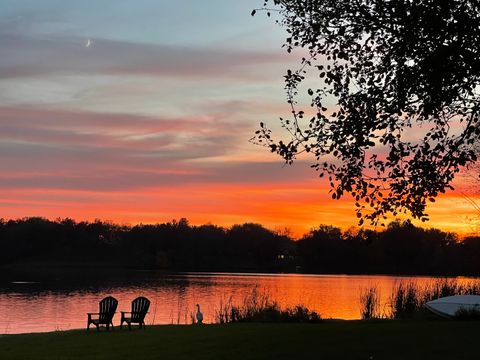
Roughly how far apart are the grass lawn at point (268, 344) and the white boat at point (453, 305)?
399 centimetres

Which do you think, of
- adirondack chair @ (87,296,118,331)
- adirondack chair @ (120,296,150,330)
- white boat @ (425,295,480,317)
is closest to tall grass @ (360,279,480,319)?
white boat @ (425,295,480,317)

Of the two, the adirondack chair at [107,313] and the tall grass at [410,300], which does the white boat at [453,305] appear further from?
the adirondack chair at [107,313]

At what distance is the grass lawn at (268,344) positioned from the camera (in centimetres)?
1237

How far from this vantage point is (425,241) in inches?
3713

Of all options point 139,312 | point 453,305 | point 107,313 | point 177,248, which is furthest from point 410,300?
point 177,248

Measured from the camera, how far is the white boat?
20719 millimetres

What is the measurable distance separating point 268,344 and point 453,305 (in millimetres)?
10049

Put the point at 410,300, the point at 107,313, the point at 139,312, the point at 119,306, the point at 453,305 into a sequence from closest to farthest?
the point at 107,313 < the point at 139,312 < the point at 453,305 < the point at 410,300 < the point at 119,306

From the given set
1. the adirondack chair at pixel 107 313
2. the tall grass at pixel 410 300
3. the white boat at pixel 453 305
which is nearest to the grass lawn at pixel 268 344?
the adirondack chair at pixel 107 313

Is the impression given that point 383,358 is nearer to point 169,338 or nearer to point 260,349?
point 260,349

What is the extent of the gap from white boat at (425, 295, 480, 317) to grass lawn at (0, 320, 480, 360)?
3.99 meters

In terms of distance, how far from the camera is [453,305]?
69.5 ft

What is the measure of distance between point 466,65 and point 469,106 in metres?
1.32

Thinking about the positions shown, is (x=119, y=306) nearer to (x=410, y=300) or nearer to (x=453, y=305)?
(x=410, y=300)
